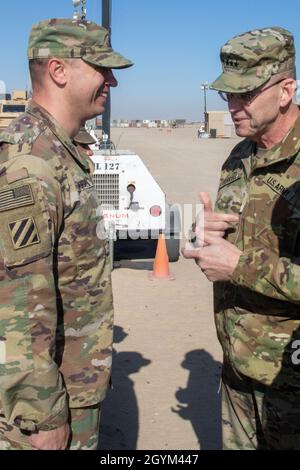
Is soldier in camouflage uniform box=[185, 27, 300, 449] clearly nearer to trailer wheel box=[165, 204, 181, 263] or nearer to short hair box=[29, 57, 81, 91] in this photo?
short hair box=[29, 57, 81, 91]

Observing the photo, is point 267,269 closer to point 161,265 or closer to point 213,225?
point 213,225

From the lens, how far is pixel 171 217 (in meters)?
8.35

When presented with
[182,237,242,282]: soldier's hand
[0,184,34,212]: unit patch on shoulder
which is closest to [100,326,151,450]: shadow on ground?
[182,237,242,282]: soldier's hand

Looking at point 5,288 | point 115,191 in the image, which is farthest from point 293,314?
point 115,191

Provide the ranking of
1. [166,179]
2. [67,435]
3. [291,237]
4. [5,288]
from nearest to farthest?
[5,288] → [67,435] → [291,237] → [166,179]

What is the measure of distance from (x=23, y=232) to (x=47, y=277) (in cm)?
17

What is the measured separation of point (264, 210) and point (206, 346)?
10.7ft

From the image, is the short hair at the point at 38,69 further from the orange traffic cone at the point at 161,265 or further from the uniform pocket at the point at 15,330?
the orange traffic cone at the point at 161,265

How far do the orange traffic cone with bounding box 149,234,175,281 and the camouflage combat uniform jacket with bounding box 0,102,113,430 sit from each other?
17.4 ft

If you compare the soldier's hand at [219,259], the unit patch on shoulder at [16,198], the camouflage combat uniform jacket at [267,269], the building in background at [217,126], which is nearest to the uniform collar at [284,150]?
the camouflage combat uniform jacket at [267,269]

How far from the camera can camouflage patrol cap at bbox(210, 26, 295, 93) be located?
7.59ft

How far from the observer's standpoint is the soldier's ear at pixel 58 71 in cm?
216

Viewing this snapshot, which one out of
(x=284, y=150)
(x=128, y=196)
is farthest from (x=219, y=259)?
(x=128, y=196)
